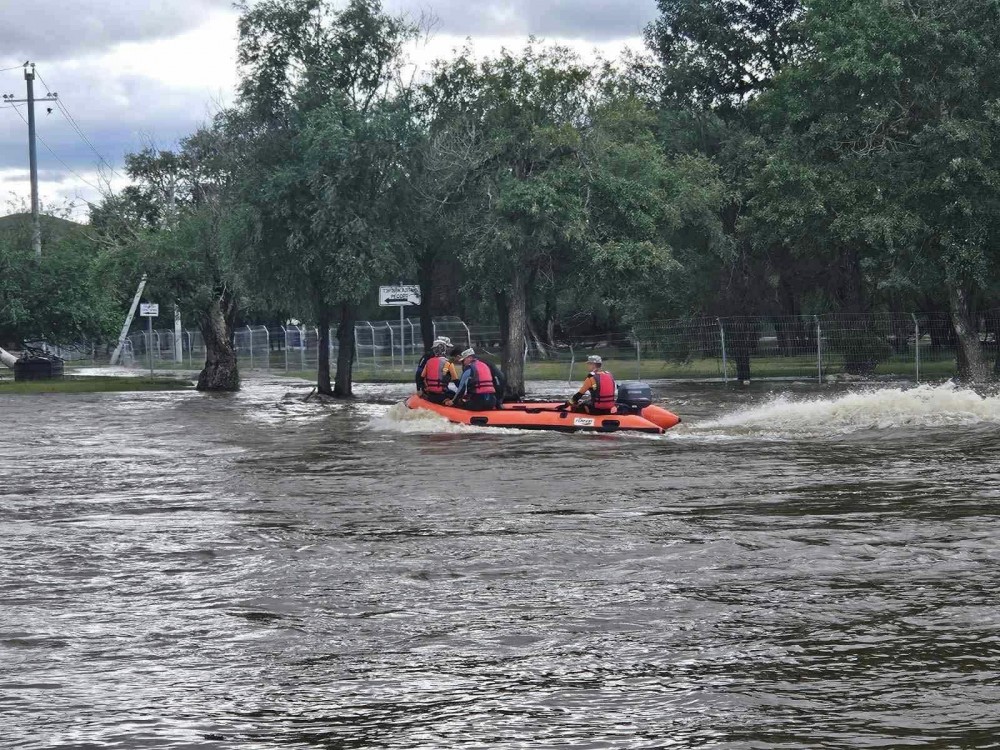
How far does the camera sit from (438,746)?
22.8 ft

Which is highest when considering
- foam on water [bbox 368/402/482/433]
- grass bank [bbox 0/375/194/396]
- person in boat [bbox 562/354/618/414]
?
person in boat [bbox 562/354/618/414]

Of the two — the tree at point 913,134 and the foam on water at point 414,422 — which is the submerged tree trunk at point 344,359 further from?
the tree at point 913,134

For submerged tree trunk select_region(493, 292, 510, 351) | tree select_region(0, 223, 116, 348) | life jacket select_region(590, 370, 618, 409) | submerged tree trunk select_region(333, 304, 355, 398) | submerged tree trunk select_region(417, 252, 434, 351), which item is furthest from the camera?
tree select_region(0, 223, 116, 348)

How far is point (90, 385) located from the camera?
1838 inches

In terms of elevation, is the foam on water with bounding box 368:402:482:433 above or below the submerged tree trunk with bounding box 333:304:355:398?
below

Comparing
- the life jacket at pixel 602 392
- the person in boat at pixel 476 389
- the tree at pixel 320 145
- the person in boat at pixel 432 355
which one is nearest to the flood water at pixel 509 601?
the life jacket at pixel 602 392

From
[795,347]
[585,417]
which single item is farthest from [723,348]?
[585,417]

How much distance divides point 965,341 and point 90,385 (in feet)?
→ 87.0

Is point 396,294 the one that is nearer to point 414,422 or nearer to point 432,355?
point 432,355

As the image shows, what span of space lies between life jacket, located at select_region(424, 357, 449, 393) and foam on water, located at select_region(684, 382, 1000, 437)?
15.9 feet

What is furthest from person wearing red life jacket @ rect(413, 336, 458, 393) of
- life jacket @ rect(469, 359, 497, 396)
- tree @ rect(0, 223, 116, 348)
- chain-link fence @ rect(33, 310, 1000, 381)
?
tree @ rect(0, 223, 116, 348)

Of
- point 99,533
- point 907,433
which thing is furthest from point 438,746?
point 907,433

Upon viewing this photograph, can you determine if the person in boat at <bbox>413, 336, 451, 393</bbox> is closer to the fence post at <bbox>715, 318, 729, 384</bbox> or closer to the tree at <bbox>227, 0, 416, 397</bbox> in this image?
the tree at <bbox>227, 0, 416, 397</bbox>

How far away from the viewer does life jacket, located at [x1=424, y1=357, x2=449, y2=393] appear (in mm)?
27266
